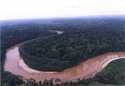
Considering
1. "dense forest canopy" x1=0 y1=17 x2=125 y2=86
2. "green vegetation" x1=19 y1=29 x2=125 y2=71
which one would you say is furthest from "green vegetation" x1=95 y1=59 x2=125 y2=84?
"green vegetation" x1=19 y1=29 x2=125 y2=71

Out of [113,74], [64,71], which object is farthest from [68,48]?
[113,74]

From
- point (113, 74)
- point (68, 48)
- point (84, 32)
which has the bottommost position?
point (113, 74)

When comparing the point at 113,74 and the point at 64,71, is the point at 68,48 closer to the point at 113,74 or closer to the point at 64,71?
the point at 64,71

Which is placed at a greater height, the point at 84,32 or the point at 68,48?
the point at 84,32

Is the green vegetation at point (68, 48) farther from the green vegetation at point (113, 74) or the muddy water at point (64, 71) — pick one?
the green vegetation at point (113, 74)

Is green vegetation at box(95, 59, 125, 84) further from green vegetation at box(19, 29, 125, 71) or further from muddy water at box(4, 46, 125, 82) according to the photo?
green vegetation at box(19, 29, 125, 71)

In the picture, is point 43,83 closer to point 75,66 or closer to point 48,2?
point 75,66

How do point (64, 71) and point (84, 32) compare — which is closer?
point (64, 71)

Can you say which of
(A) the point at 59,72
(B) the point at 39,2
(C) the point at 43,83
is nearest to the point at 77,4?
(B) the point at 39,2
